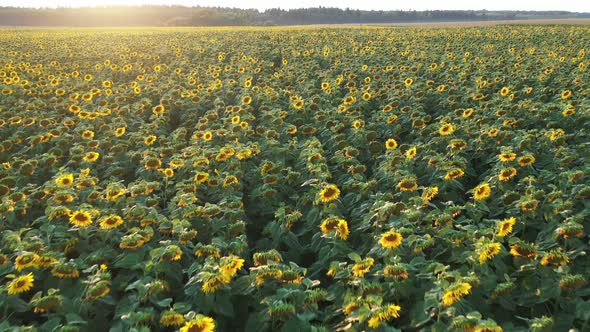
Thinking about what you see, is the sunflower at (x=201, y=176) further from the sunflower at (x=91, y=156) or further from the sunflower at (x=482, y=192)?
the sunflower at (x=482, y=192)

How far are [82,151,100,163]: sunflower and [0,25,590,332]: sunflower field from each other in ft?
0.08

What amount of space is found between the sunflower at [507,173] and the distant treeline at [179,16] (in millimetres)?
64451

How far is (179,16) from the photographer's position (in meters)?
76.9

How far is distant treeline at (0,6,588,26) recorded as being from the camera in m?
69.9

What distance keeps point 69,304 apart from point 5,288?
40cm

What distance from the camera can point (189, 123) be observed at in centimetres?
692

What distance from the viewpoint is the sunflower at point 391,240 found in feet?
9.70

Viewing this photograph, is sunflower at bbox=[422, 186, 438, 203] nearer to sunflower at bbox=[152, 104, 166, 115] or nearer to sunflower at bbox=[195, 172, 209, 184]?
sunflower at bbox=[195, 172, 209, 184]

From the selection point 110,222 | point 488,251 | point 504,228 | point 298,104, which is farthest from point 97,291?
point 298,104

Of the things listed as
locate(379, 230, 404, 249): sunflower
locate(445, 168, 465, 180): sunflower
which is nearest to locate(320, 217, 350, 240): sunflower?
locate(379, 230, 404, 249): sunflower

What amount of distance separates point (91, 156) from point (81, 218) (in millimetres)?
1822

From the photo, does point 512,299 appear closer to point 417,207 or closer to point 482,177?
point 417,207

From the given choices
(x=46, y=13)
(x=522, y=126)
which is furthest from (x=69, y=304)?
(x=46, y=13)


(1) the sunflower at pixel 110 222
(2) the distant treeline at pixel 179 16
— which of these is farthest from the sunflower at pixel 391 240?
(2) the distant treeline at pixel 179 16
